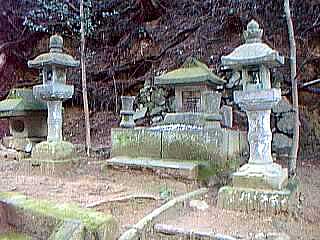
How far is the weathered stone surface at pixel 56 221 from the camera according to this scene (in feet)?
10.1

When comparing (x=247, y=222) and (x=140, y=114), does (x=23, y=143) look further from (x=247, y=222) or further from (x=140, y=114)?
(x=247, y=222)

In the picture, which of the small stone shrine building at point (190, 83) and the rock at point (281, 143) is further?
the rock at point (281, 143)

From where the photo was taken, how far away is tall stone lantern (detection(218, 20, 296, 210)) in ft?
16.9

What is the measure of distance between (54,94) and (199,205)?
146 inches

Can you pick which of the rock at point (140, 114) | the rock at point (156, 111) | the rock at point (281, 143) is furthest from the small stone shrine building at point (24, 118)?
the rock at point (281, 143)

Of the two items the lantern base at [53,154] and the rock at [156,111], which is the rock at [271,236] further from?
the rock at [156,111]

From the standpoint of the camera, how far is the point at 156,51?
43.4 ft

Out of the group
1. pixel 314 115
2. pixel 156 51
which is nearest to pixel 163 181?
pixel 314 115

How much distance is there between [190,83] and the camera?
7418mm

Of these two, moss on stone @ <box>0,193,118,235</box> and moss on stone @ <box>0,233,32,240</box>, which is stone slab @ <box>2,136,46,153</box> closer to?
moss on stone @ <box>0,193,118,235</box>

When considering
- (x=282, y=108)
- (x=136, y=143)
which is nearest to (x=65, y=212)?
(x=136, y=143)

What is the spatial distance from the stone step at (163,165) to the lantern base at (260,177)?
4.03ft

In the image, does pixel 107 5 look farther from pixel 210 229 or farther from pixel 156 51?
pixel 210 229

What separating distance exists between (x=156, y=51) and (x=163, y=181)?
24.7 feet
